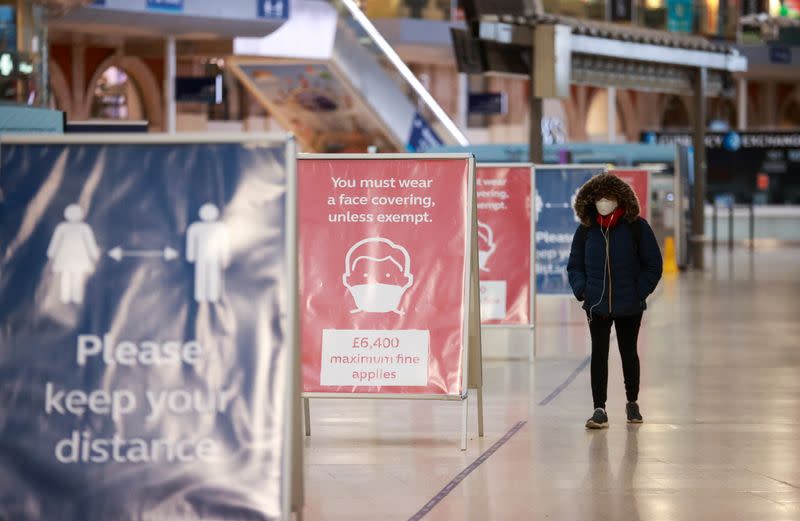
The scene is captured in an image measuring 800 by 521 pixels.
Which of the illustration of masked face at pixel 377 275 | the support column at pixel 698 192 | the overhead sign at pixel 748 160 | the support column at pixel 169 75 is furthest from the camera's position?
the overhead sign at pixel 748 160

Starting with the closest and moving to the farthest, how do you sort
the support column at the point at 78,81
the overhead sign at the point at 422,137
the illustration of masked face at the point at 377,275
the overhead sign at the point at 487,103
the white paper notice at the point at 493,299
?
the illustration of masked face at the point at 377,275, the white paper notice at the point at 493,299, the support column at the point at 78,81, the overhead sign at the point at 422,137, the overhead sign at the point at 487,103

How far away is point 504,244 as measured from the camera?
50.1 ft

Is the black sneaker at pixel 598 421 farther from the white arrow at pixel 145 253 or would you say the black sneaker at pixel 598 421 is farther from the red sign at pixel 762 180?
the red sign at pixel 762 180

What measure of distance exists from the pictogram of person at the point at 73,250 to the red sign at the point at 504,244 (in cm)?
913

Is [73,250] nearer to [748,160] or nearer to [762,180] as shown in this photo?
[748,160]

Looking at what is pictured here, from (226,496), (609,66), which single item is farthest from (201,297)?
(609,66)

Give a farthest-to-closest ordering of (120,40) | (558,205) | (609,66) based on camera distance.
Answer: (120,40), (609,66), (558,205)

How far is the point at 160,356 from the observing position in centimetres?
616

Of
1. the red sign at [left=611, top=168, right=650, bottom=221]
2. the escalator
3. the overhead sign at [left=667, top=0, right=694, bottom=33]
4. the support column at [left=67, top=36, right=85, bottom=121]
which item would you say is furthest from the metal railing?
the overhead sign at [left=667, top=0, right=694, bottom=33]

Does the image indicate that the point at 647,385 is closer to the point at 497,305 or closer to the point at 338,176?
the point at 497,305

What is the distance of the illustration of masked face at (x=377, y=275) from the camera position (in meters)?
10.0

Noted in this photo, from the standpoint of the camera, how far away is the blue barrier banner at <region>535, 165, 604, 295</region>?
727 inches

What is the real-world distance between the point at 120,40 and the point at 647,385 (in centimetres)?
2297

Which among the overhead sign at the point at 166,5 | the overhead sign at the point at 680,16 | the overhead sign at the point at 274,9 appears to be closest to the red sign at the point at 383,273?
the overhead sign at the point at 166,5
